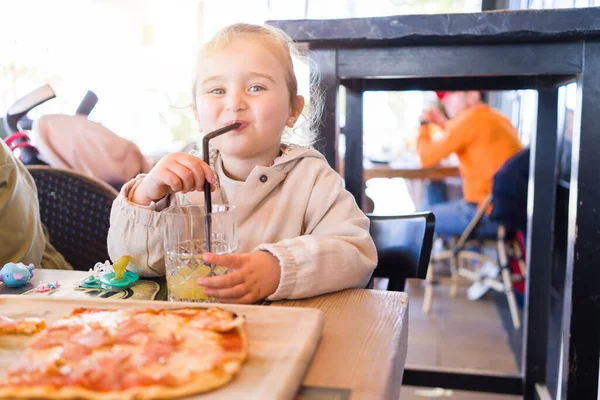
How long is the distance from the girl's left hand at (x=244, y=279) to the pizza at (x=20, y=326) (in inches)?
7.7

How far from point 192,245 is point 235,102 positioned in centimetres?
33

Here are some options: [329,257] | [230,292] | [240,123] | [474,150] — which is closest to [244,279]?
[230,292]

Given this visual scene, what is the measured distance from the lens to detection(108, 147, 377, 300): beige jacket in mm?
798

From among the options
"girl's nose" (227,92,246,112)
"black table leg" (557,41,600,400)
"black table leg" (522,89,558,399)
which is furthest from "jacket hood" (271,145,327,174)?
"black table leg" (522,89,558,399)

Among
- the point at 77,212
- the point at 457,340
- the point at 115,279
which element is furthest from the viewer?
the point at 457,340

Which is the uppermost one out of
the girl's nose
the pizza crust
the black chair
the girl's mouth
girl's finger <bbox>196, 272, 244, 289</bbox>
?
the girl's nose

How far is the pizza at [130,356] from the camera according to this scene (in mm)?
429

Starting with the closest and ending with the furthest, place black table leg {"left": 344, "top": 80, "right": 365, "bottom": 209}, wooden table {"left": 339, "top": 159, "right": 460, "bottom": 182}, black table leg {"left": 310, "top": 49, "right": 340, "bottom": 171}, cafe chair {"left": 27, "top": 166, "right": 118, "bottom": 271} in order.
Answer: black table leg {"left": 310, "top": 49, "right": 340, "bottom": 171}, cafe chair {"left": 27, "top": 166, "right": 118, "bottom": 271}, black table leg {"left": 344, "top": 80, "right": 365, "bottom": 209}, wooden table {"left": 339, "top": 159, "right": 460, "bottom": 182}

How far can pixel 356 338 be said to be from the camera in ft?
1.96

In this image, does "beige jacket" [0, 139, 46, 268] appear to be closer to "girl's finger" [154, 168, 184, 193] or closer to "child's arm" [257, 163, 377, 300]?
"girl's finger" [154, 168, 184, 193]

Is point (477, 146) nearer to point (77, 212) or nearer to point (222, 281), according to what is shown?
point (77, 212)

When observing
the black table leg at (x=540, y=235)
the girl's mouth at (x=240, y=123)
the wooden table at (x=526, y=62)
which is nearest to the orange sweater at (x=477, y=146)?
the black table leg at (x=540, y=235)

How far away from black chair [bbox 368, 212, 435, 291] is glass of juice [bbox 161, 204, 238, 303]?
17.7 inches

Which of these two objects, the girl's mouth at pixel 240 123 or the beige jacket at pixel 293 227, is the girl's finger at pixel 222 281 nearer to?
the beige jacket at pixel 293 227
